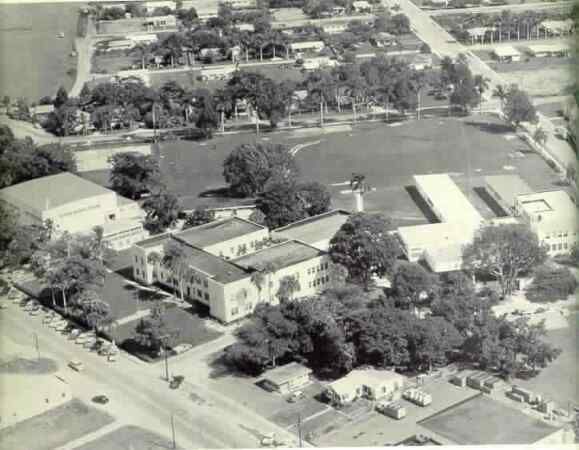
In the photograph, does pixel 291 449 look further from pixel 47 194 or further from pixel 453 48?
pixel 453 48

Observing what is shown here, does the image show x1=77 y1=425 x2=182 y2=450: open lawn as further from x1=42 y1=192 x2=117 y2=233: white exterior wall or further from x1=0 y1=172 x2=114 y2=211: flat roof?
x1=0 y1=172 x2=114 y2=211: flat roof

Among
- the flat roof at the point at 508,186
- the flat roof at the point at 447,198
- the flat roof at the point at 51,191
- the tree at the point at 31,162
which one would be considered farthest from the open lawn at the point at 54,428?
the tree at the point at 31,162

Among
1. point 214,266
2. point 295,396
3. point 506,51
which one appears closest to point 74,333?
point 214,266

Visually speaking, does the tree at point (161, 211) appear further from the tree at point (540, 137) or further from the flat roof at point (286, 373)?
the tree at point (540, 137)

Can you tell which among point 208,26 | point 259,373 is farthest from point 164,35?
point 259,373

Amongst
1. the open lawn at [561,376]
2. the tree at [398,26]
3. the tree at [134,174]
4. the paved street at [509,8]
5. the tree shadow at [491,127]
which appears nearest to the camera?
the open lawn at [561,376]

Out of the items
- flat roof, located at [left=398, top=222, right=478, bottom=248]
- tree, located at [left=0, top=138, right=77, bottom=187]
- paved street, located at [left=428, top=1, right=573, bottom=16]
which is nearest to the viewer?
flat roof, located at [left=398, top=222, right=478, bottom=248]

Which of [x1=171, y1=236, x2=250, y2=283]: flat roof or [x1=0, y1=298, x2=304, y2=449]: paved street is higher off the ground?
[x1=171, y1=236, x2=250, y2=283]: flat roof

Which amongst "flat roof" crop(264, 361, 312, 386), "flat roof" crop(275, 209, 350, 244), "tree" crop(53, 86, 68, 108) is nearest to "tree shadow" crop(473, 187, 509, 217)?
"flat roof" crop(275, 209, 350, 244)
